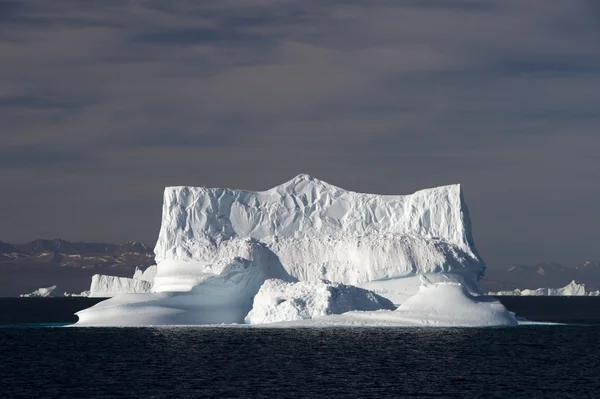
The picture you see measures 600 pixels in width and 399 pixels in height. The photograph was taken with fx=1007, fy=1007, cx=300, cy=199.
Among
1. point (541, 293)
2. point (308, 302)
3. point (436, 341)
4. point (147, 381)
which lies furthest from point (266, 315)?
point (541, 293)

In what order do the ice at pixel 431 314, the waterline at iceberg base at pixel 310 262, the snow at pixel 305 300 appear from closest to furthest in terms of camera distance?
the ice at pixel 431 314
the snow at pixel 305 300
the waterline at iceberg base at pixel 310 262

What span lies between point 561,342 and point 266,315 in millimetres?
15089

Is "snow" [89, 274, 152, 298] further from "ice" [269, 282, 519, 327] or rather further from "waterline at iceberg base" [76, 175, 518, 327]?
"ice" [269, 282, 519, 327]

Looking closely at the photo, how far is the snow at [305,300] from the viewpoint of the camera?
51.7m

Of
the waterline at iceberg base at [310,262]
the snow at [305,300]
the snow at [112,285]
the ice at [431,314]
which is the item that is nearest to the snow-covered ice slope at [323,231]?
the waterline at iceberg base at [310,262]

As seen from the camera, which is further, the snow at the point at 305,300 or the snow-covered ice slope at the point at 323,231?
the snow-covered ice slope at the point at 323,231

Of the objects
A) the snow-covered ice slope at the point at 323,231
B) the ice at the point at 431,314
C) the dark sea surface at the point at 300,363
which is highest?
the snow-covered ice slope at the point at 323,231

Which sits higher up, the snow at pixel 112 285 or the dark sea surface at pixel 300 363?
the snow at pixel 112 285

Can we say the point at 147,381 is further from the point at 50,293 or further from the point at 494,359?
the point at 50,293

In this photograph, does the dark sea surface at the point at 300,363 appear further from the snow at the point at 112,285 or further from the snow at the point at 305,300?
the snow at the point at 112,285

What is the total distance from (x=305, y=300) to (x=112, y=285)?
177ft

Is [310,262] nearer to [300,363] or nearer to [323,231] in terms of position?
[323,231]

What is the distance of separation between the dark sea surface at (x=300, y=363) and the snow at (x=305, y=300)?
3.72ft

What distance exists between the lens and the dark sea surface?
31469 millimetres
